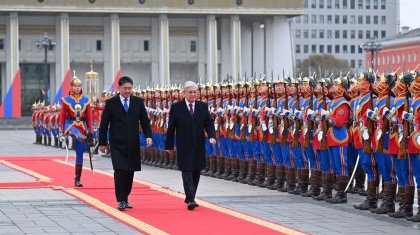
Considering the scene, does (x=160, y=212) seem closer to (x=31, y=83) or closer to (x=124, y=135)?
(x=124, y=135)

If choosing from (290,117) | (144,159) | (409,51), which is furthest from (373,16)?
(290,117)

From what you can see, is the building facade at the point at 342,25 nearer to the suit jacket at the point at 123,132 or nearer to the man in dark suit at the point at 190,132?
the man in dark suit at the point at 190,132

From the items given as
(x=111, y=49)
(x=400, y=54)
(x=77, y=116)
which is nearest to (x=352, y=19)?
(x=400, y=54)

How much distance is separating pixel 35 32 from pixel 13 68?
4440 millimetres

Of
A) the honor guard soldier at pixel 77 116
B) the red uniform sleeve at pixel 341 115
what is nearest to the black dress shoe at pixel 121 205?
the red uniform sleeve at pixel 341 115

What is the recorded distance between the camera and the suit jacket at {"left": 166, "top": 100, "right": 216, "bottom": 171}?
15305 mm

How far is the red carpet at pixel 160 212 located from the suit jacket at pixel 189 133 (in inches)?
26.7

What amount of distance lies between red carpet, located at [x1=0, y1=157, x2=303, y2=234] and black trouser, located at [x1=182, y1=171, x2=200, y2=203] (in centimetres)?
19

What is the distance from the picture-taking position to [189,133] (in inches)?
607

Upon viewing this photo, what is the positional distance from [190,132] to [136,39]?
84601 millimetres

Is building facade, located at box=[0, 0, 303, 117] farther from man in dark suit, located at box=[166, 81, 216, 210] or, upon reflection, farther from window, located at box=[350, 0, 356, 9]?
man in dark suit, located at box=[166, 81, 216, 210]

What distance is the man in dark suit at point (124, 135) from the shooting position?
1511 cm

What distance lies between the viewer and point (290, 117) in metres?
17.7

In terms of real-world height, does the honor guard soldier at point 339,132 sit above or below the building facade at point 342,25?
below
